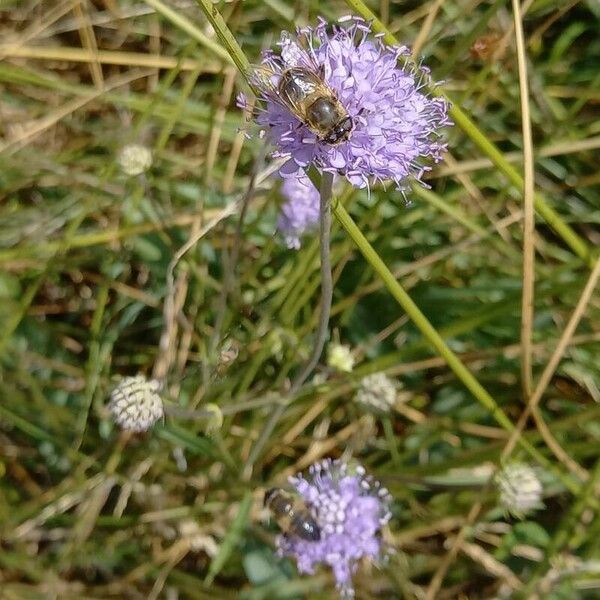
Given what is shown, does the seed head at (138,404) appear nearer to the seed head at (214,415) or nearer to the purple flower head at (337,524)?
the seed head at (214,415)

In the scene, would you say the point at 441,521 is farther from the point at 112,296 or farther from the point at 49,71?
the point at 49,71

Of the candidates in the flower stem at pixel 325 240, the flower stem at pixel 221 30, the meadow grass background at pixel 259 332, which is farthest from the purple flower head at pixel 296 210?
the flower stem at pixel 221 30

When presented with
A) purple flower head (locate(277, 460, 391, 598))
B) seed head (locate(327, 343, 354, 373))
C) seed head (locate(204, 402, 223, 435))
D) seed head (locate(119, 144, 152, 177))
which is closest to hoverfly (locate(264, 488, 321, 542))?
purple flower head (locate(277, 460, 391, 598))

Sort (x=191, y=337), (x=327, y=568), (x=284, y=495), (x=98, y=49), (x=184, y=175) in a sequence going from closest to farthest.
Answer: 1. (x=284, y=495)
2. (x=327, y=568)
3. (x=191, y=337)
4. (x=184, y=175)
5. (x=98, y=49)

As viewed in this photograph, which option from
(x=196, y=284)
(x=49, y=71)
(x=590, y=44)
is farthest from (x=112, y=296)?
(x=590, y=44)

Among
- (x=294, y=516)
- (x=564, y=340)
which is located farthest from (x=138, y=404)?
(x=564, y=340)

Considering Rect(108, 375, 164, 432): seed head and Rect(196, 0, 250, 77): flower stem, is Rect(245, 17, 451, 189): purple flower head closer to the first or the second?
Rect(196, 0, 250, 77): flower stem
